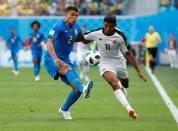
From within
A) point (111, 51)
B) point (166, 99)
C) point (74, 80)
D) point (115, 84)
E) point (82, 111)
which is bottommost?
point (166, 99)

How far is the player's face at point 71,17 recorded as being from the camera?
46.7ft

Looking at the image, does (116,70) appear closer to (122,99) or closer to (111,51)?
(111,51)

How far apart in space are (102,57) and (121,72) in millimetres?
750

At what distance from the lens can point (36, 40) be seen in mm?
29531

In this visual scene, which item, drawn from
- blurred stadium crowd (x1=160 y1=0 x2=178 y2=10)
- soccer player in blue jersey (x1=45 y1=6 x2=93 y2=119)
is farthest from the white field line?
blurred stadium crowd (x1=160 y1=0 x2=178 y2=10)

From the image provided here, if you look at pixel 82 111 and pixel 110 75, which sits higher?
pixel 110 75

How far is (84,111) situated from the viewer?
1608 centimetres

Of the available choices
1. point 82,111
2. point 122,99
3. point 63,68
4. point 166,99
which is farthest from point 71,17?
point 166,99

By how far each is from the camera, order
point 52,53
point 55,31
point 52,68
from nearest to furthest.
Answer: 1. point 52,53
2. point 55,31
3. point 52,68

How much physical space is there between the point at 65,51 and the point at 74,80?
0.75 metres

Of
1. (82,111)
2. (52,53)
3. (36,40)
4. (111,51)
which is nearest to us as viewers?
(52,53)

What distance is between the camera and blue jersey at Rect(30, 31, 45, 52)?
29.4 metres

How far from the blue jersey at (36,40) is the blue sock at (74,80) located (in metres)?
15.2

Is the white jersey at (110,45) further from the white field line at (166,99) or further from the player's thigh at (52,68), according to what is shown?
the white field line at (166,99)
